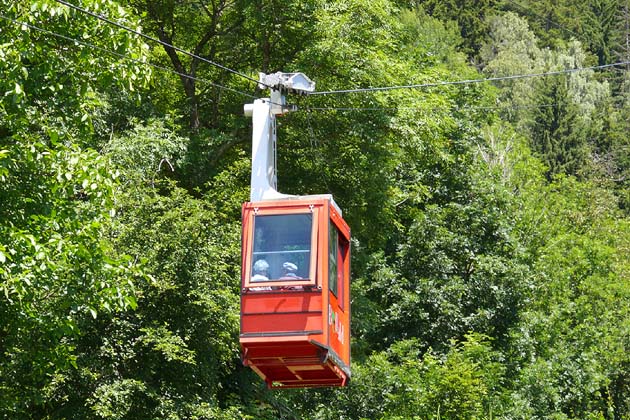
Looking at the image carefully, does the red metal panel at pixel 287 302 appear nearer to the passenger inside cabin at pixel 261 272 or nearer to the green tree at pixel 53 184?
the passenger inside cabin at pixel 261 272

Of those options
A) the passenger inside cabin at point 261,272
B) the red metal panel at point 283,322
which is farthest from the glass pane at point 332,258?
the passenger inside cabin at point 261,272

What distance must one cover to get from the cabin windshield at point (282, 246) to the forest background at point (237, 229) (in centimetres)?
214

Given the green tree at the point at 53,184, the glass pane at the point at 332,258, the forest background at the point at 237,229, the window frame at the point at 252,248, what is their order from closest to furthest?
the window frame at the point at 252,248, the glass pane at the point at 332,258, the green tree at the point at 53,184, the forest background at the point at 237,229

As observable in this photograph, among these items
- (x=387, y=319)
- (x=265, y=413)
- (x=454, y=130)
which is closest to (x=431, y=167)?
(x=454, y=130)

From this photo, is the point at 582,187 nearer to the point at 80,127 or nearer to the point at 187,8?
the point at 187,8

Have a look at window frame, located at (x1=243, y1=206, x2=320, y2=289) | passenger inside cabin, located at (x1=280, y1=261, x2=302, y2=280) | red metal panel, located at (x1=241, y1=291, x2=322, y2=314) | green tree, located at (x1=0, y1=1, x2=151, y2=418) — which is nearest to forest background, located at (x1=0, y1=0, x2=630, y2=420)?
green tree, located at (x1=0, y1=1, x2=151, y2=418)

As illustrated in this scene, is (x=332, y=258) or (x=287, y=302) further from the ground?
(x=332, y=258)

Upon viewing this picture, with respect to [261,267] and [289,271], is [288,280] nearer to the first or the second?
[289,271]

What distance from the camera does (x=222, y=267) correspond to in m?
20.9

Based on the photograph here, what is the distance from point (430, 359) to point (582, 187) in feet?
90.4

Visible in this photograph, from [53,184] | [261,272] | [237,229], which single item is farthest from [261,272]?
[237,229]

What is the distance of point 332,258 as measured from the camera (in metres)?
14.1

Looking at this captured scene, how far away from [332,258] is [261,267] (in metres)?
0.94

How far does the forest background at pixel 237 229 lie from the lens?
49.1ft
